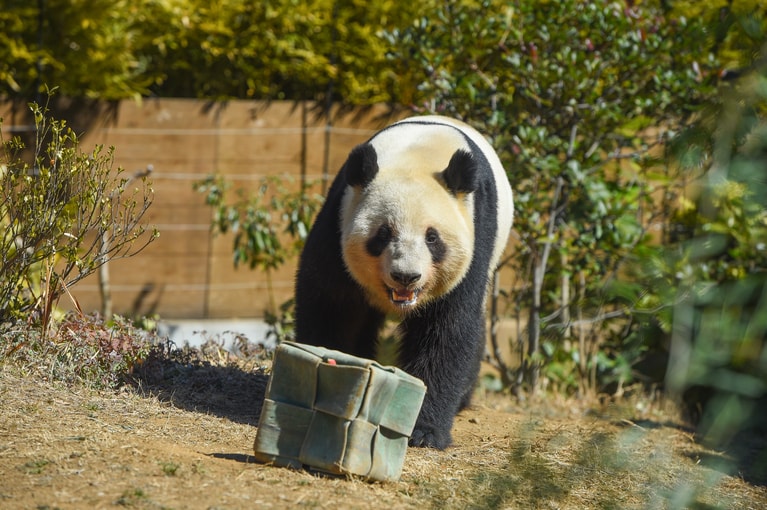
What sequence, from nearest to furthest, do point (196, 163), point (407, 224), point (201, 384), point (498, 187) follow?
point (407, 224) < point (201, 384) < point (498, 187) < point (196, 163)

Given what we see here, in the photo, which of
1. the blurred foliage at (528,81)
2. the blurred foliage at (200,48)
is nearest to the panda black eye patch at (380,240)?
the blurred foliage at (528,81)

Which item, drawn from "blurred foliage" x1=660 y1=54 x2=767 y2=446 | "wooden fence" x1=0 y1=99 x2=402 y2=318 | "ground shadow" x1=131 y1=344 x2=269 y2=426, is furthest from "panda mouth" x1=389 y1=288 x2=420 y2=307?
"wooden fence" x1=0 y1=99 x2=402 y2=318

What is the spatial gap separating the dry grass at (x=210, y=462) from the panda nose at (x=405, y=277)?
0.91m

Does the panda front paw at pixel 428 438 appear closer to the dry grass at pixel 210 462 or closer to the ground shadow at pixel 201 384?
the dry grass at pixel 210 462

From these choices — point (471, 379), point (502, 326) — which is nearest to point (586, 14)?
point (471, 379)

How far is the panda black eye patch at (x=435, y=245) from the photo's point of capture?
194 inches

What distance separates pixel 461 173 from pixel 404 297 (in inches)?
30.1

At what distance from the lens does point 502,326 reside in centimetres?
1008

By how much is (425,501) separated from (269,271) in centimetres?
582

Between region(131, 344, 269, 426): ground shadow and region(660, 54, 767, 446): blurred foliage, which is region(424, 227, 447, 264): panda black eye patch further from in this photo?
region(660, 54, 767, 446): blurred foliage

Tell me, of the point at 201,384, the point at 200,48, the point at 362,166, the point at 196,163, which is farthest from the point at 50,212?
the point at 200,48

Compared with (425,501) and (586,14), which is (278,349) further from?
(586,14)

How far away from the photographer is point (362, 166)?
197 inches

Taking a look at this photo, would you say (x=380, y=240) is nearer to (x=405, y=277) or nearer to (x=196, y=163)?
(x=405, y=277)
